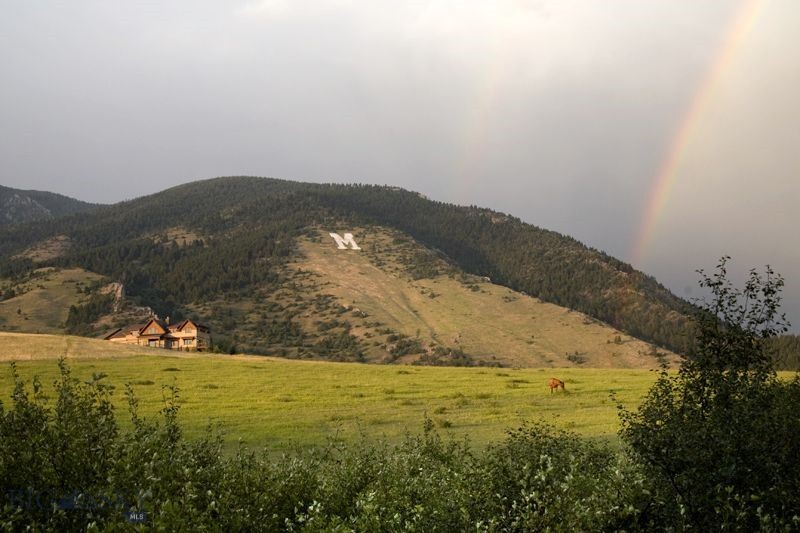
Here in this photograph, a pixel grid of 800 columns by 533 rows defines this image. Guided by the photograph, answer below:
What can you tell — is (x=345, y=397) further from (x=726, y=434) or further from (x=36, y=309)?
(x=36, y=309)

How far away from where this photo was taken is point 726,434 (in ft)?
47.5

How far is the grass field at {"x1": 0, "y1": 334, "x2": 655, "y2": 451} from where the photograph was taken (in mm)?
35094

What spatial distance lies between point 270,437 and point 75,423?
18.7 m

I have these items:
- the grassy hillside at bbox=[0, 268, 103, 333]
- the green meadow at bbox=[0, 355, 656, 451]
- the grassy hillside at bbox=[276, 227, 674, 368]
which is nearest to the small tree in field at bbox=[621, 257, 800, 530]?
the green meadow at bbox=[0, 355, 656, 451]

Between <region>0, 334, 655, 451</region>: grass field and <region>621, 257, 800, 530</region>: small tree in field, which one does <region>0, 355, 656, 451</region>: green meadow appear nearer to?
<region>0, 334, 655, 451</region>: grass field

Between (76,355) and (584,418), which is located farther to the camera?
(76,355)

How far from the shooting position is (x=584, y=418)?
38312 mm

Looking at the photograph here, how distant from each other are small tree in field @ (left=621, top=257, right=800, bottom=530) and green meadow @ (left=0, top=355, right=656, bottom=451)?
339 inches

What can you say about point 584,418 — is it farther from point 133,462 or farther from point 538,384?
point 133,462

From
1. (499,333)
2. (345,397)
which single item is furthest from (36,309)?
(345,397)

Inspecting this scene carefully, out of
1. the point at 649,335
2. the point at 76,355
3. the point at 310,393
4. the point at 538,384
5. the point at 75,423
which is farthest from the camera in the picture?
the point at 649,335

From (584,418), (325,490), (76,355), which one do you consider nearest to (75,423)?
(325,490)

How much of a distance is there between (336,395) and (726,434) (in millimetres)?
38481

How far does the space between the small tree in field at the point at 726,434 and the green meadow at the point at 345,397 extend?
8.60 m
